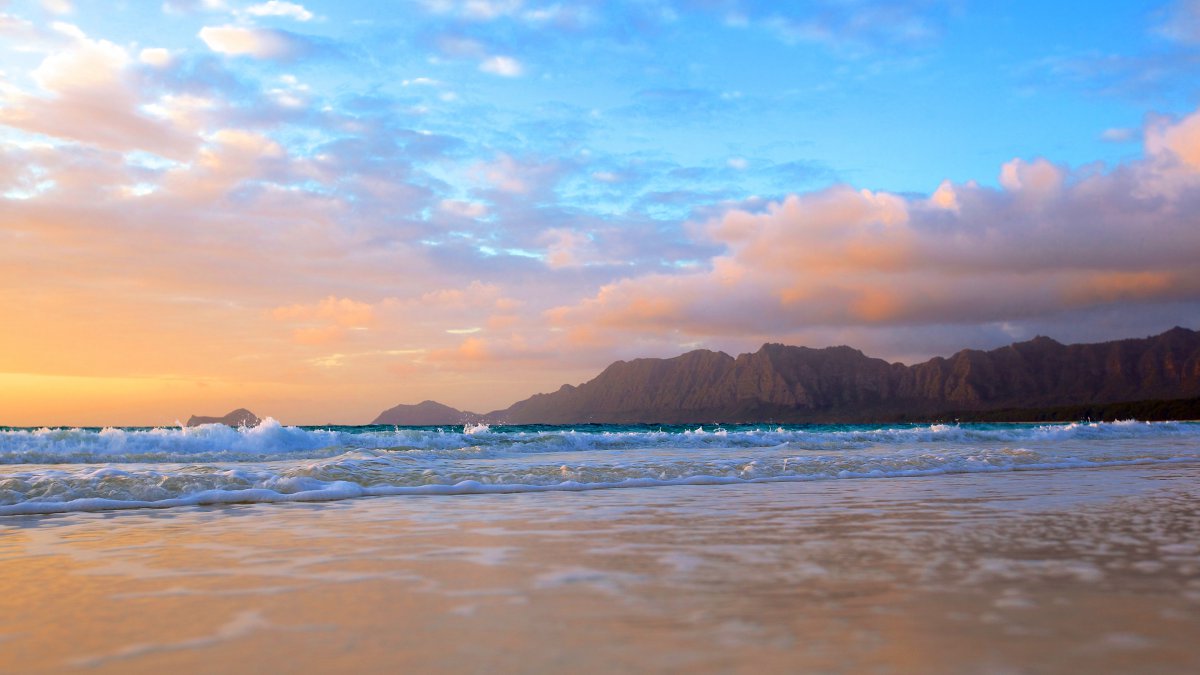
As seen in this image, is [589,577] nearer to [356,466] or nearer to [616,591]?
[616,591]


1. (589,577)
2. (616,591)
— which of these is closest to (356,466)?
(589,577)

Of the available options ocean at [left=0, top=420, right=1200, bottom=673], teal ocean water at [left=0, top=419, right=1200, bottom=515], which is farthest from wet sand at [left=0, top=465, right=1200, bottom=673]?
teal ocean water at [left=0, top=419, right=1200, bottom=515]

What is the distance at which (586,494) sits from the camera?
998cm

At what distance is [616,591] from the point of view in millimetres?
4094

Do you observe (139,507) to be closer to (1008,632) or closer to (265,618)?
(265,618)

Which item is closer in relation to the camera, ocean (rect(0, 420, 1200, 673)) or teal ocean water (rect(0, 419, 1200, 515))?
ocean (rect(0, 420, 1200, 673))

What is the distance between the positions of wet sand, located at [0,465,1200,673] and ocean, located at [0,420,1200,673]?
0.07ft

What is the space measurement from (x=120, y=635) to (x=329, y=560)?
69.7 inches

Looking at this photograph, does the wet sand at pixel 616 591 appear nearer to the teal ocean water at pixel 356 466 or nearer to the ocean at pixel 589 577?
the ocean at pixel 589 577

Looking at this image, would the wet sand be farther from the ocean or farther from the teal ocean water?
the teal ocean water

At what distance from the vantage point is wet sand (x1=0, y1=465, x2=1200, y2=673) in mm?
3004

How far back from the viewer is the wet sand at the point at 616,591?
3.00 m

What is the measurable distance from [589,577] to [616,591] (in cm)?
42

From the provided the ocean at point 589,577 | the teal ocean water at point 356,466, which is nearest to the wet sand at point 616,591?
the ocean at point 589,577
